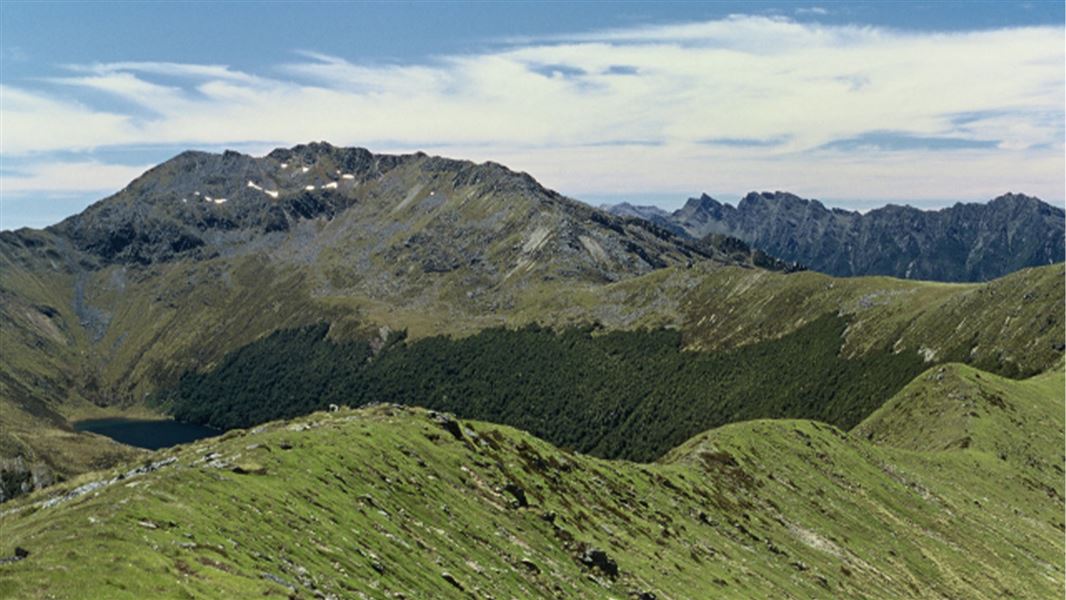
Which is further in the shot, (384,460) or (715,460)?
(715,460)

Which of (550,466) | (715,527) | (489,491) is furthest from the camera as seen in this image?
(715,527)

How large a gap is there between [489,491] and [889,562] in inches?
2700

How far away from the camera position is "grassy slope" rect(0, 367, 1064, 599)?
42.7 metres

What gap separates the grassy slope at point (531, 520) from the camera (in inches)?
1681

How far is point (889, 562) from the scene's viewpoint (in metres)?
113

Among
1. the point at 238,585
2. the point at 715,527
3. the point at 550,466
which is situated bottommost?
the point at 715,527

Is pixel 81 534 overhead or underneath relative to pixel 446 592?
overhead

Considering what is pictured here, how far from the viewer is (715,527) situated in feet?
336

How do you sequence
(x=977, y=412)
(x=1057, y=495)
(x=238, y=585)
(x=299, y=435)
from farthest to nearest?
(x=977, y=412) → (x=1057, y=495) → (x=299, y=435) → (x=238, y=585)

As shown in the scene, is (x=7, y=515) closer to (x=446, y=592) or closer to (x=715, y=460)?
(x=446, y=592)

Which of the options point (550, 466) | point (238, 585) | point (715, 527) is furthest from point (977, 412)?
point (238, 585)

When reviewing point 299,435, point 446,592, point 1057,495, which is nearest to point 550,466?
point 299,435

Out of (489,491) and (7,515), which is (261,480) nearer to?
(7,515)

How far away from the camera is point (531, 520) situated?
7469 centimetres
